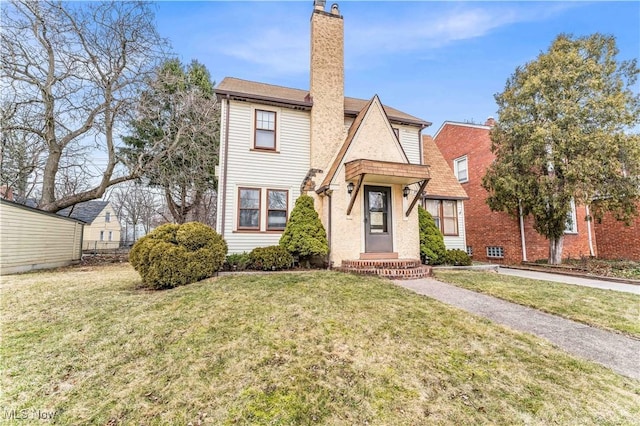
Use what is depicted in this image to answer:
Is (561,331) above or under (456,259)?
under

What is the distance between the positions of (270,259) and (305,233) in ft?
4.71

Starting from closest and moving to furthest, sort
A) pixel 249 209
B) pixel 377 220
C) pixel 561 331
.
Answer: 1. pixel 561 331
2. pixel 377 220
3. pixel 249 209

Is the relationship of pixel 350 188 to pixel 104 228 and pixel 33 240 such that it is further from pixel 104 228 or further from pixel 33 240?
pixel 104 228

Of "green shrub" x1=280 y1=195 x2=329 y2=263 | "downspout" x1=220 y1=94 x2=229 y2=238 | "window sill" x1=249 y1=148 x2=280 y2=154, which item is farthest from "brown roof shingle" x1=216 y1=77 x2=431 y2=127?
"green shrub" x1=280 y1=195 x2=329 y2=263

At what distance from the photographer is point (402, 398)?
9.39 ft

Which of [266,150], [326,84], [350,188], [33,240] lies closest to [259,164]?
[266,150]

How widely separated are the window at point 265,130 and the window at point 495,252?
505 inches

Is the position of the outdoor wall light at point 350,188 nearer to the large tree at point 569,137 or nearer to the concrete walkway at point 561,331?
the concrete walkway at point 561,331

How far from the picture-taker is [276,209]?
10.8 m

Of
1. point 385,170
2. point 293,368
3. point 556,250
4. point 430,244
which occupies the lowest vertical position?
point 293,368

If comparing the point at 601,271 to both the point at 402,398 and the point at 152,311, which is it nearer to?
the point at 402,398

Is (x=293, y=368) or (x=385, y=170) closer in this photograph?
(x=293, y=368)

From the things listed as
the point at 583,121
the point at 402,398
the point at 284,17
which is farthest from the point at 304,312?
the point at 583,121

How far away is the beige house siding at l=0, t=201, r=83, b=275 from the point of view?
9992 mm
